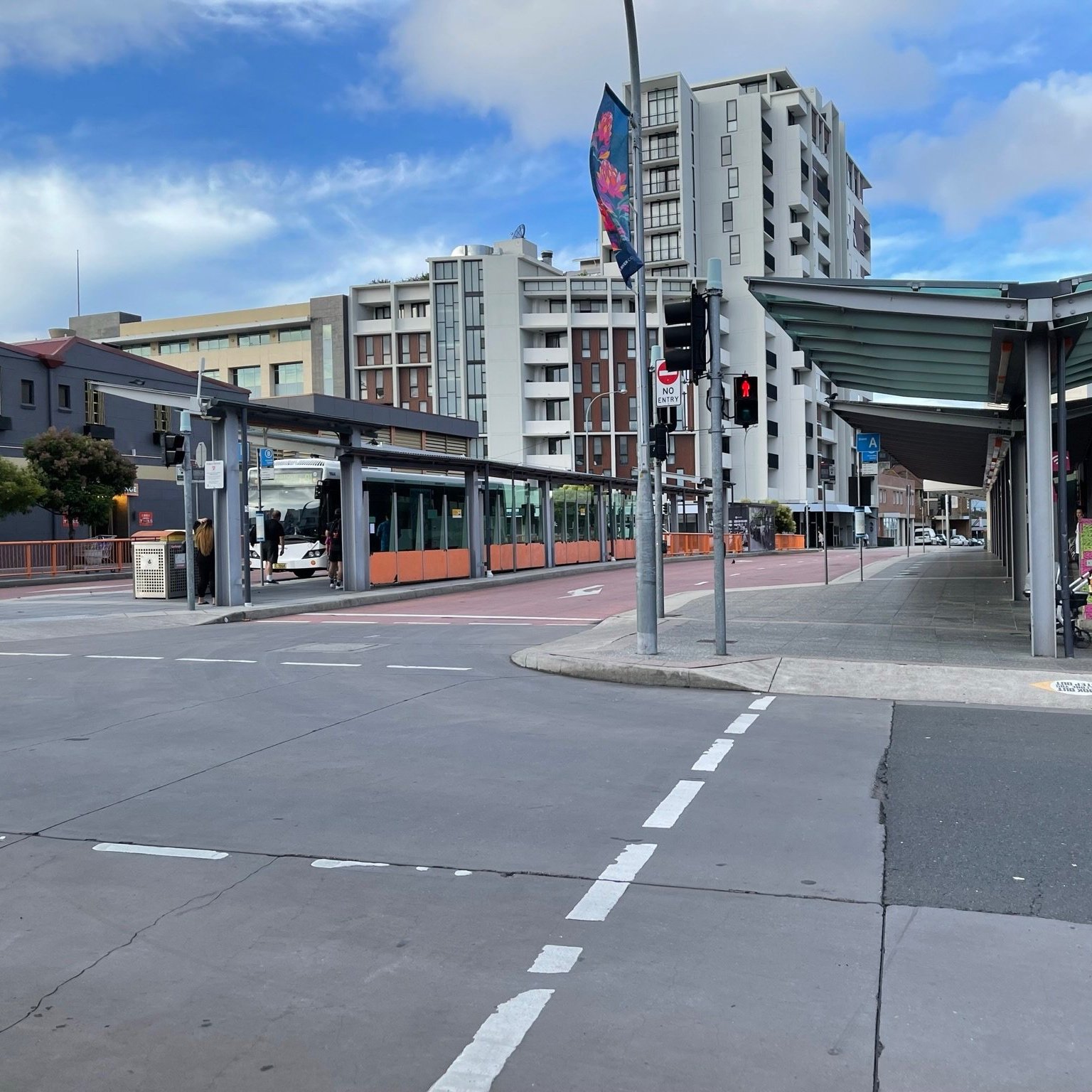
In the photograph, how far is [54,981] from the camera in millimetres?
4121

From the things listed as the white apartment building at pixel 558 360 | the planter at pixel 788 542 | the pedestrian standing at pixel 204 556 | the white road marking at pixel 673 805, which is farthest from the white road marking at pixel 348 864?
the white apartment building at pixel 558 360

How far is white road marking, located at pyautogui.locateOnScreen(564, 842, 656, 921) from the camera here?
15.6 feet

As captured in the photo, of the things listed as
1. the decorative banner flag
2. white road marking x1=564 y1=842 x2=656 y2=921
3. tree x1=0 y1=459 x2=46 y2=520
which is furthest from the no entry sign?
tree x1=0 y1=459 x2=46 y2=520

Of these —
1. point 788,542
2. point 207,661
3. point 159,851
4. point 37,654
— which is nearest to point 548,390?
point 788,542

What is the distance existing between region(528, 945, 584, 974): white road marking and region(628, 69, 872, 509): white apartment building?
9000 cm

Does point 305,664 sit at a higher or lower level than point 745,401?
lower

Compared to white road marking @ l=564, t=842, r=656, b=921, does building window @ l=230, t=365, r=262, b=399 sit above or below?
above

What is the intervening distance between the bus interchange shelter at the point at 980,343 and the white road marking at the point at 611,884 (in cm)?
774

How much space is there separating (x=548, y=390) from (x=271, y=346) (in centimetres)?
2583

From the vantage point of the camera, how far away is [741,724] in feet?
30.7

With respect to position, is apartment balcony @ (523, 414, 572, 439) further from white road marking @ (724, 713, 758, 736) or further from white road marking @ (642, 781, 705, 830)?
white road marking @ (642, 781, 705, 830)

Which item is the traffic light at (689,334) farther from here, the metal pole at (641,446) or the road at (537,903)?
the road at (537,903)

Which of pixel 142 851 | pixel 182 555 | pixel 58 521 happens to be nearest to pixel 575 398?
pixel 58 521

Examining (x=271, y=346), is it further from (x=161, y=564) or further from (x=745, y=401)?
(x=745, y=401)
